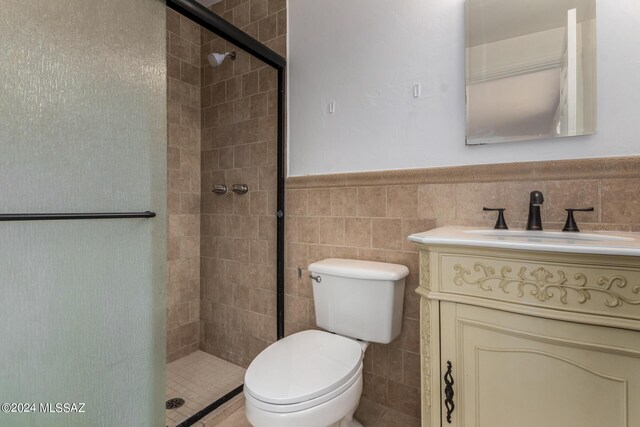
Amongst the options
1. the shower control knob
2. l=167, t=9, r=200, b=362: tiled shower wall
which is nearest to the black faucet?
the shower control knob

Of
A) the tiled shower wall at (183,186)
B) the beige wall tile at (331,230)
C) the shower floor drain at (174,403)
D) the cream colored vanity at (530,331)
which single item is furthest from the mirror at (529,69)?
the shower floor drain at (174,403)

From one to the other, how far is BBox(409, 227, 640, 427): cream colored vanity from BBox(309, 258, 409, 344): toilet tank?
30 centimetres

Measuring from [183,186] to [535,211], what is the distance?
1.98 metres

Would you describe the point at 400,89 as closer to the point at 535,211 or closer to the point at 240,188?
the point at 535,211

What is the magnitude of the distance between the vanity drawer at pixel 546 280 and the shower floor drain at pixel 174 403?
1.50 meters

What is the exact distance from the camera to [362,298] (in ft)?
4.34

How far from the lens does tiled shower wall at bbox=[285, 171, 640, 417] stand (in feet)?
3.60

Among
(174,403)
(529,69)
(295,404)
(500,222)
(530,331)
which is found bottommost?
(174,403)

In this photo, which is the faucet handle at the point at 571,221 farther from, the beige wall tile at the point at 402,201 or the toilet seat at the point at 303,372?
the toilet seat at the point at 303,372

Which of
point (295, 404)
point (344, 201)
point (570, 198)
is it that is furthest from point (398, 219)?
point (295, 404)

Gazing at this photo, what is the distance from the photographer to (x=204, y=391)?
1.75 meters

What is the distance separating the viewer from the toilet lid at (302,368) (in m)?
0.99

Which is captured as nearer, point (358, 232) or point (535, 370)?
point (535, 370)

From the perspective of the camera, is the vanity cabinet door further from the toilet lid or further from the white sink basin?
the toilet lid
